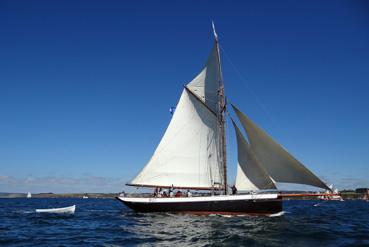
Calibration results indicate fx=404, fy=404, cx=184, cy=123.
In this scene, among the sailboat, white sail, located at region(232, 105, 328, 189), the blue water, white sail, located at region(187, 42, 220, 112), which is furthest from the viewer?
white sail, located at region(187, 42, 220, 112)

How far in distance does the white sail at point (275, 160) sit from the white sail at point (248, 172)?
1.84ft

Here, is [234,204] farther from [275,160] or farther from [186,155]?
[186,155]

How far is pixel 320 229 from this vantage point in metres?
31.9

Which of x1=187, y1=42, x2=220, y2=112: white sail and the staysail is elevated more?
x1=187, y1=42, x2=220, y2=112: white sail

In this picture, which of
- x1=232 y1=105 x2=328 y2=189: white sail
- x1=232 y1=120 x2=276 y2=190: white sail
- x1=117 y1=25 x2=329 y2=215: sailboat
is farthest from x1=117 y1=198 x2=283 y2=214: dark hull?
x1=232 y1=105 x2=328 y2=189: white sail

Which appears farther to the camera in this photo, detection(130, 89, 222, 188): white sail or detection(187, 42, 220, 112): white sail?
detection(187, 42, 220, 112): white sail

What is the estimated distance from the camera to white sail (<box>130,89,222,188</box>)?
47.0 metres

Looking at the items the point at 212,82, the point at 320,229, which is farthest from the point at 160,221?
the point at 212,82

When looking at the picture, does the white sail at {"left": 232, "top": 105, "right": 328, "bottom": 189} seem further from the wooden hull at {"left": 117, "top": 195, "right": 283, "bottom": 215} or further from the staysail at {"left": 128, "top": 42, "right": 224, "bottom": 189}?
the staysail at {"left": 128, "top": 42, "right": 224, "bottom": 189}

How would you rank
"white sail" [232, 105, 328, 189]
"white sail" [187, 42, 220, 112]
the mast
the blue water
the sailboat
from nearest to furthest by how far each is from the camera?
the blue water, "white sail" [232, 105, 328, 189], the sailboat, the mast, "white sail" [187, 42, 220, 112]

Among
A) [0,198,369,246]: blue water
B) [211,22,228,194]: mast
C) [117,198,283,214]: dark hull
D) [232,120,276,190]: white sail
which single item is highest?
[211,22,228,194]: mast

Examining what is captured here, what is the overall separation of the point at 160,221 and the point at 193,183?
9.63 meters

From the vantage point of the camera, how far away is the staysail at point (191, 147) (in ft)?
154

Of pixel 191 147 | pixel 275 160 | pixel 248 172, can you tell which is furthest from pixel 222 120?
pixel 275 160
